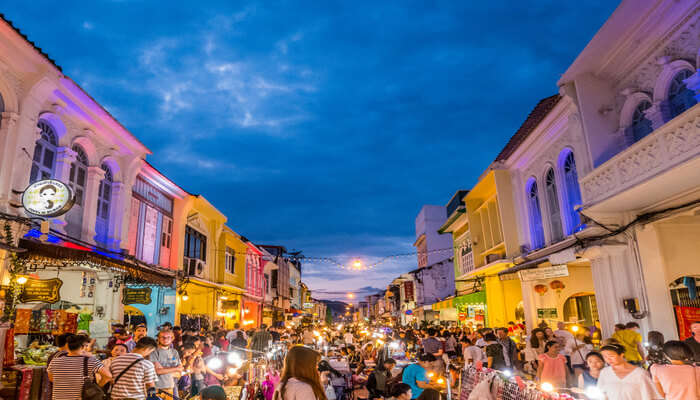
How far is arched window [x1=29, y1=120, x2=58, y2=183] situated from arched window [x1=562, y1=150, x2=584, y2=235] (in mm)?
13899

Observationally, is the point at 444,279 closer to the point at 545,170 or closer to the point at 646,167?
the point at 545,170

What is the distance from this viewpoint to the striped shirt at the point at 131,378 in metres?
5.40

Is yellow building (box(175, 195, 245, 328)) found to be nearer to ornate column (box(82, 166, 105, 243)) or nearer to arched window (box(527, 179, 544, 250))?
ornate column (box(82, 166, 105, 243))

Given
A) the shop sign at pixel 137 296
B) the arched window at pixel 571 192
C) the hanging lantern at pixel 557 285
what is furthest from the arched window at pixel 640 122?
the shop sign at pixel 137 296

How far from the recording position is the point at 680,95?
926 centimetres

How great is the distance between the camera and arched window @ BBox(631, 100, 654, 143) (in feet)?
33.5

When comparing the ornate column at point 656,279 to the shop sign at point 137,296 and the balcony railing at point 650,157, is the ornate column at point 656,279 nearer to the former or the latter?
the balcony railing at point 650,157

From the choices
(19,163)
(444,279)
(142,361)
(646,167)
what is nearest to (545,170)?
(646,167)

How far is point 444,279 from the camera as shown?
129 ft

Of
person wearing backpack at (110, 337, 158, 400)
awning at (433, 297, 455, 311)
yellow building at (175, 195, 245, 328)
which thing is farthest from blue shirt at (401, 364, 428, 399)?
awning at (433, 297, 455, 311)

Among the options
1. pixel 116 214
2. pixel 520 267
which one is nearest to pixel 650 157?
pixel 520 267

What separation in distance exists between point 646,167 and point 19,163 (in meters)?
12.5

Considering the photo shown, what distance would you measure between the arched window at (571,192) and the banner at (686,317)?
327 cm

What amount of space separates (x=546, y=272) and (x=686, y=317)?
3.49m
